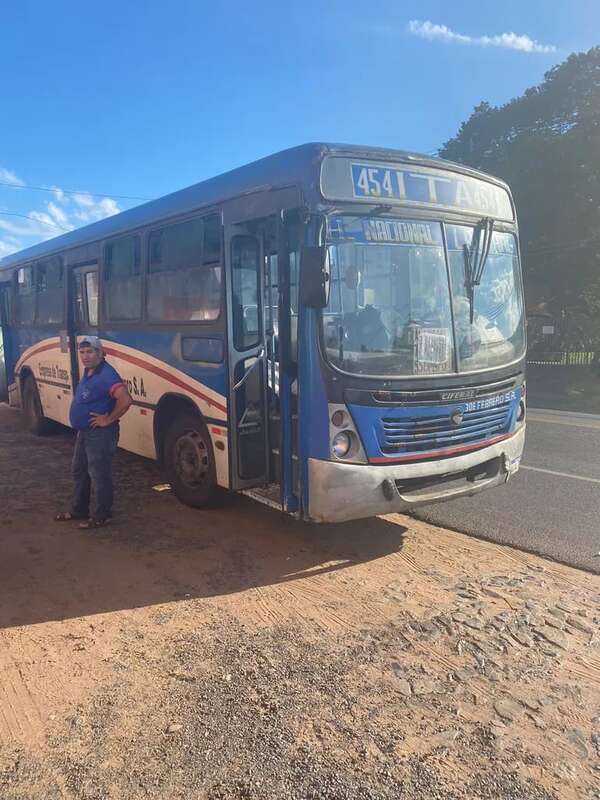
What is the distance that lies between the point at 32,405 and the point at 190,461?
5.33m

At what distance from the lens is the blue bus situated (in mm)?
4590

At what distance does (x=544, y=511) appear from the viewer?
632cm

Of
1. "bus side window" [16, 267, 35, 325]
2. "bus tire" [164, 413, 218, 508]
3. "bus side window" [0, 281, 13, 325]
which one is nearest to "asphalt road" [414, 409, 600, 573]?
"bus tire" [164, 413, 218, 508]

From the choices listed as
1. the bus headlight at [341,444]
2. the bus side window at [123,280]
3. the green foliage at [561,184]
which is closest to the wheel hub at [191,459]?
the bus side window at [123,280]

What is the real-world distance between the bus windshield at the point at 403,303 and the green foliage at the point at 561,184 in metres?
22.4

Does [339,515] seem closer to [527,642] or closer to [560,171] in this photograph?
[527,642]

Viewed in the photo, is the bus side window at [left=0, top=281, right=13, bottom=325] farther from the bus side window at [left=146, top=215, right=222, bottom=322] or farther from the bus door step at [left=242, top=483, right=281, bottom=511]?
the bus door step at [left=242, top=483, right=281, bottom=511]

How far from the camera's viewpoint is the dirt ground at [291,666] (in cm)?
271

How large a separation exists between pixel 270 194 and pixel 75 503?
3385mm

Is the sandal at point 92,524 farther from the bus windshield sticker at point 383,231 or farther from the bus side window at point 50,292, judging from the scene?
the bus side window at point 50,292

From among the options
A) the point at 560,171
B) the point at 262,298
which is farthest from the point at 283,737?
the point at 560,171

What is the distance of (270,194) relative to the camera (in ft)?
16.1

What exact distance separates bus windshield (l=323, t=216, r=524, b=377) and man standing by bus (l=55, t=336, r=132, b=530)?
2136 millimetres

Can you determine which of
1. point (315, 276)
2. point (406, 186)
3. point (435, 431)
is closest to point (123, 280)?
point (315, 276)
